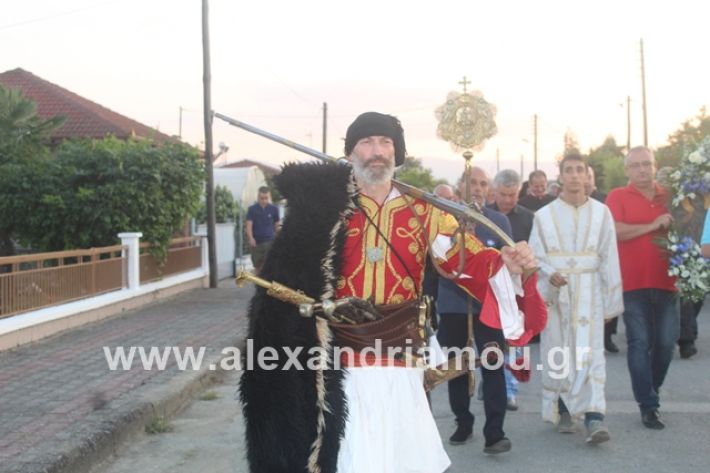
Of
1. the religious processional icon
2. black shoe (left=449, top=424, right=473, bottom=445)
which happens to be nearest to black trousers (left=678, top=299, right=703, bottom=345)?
black shoe (left=449, top=424, right=473, bottom=445)

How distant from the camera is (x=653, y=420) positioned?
22.1ft

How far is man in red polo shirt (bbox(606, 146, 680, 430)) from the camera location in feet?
22.2

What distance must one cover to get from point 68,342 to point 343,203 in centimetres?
768

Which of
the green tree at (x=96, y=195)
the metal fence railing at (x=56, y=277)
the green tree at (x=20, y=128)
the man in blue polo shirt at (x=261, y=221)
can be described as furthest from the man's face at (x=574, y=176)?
the green tree at (x=20, y=128)

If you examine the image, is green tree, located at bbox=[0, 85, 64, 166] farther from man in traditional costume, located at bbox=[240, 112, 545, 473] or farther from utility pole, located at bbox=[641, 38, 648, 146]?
utility pole, located at bbox=[641, 38, 648, 146]

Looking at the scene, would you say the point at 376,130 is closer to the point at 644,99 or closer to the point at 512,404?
the point at 512,404

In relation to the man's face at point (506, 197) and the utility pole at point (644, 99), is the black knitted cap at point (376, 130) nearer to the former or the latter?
the man's face at point (506, 197)

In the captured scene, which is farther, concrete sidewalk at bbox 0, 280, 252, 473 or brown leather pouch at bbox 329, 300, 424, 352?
concrete sidewalk at bbox 0, 280, 252, 473

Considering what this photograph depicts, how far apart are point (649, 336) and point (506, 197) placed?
1729 mm

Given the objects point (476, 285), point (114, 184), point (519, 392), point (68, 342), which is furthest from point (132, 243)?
point (476, 285)

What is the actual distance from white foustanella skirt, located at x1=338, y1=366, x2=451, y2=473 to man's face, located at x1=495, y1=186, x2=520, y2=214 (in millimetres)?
4008

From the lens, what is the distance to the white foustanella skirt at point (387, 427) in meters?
3.79

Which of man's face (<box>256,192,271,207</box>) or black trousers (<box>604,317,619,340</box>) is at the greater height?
man's face (<box>256,192,271,207</box>)

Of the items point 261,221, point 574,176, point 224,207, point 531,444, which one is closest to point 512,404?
point 531,444
